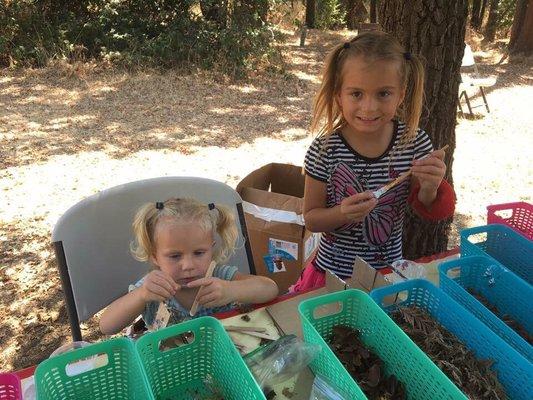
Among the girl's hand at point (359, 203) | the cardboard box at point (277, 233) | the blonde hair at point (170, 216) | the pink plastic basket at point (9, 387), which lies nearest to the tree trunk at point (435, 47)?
the cardboard box at point (277, 233)

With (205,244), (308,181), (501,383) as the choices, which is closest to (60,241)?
(205,244)

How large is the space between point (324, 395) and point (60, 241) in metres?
1.07

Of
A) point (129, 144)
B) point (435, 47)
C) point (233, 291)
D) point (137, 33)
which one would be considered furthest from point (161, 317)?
point (137, 33)

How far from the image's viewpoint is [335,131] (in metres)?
1.79

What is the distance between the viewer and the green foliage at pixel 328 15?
14031 mm

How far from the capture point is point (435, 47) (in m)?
2.19

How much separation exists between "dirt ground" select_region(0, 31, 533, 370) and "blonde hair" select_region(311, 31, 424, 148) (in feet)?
6.06

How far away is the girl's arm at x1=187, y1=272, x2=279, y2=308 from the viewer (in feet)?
4.52

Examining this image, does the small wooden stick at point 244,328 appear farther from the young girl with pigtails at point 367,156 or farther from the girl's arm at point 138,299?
the young girl with pigtails at point 367,156

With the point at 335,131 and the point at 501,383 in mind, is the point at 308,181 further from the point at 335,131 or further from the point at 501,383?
the point at 501,383

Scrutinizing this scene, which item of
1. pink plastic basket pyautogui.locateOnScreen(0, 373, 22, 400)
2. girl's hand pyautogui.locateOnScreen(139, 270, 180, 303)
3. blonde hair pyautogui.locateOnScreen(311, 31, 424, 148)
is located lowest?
girl's hand pyautogui.locateOnScreen(139, 270, 180, 303)

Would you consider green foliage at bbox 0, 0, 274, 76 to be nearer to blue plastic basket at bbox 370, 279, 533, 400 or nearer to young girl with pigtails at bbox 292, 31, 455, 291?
young girl with pigtails at bbox 292, 31, 455, 291

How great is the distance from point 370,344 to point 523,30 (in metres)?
11.3

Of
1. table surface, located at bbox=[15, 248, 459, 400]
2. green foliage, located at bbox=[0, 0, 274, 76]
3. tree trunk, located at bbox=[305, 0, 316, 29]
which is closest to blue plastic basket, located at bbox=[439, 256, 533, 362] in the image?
table surface, located at bbox=[15, 248, 459, 400]
